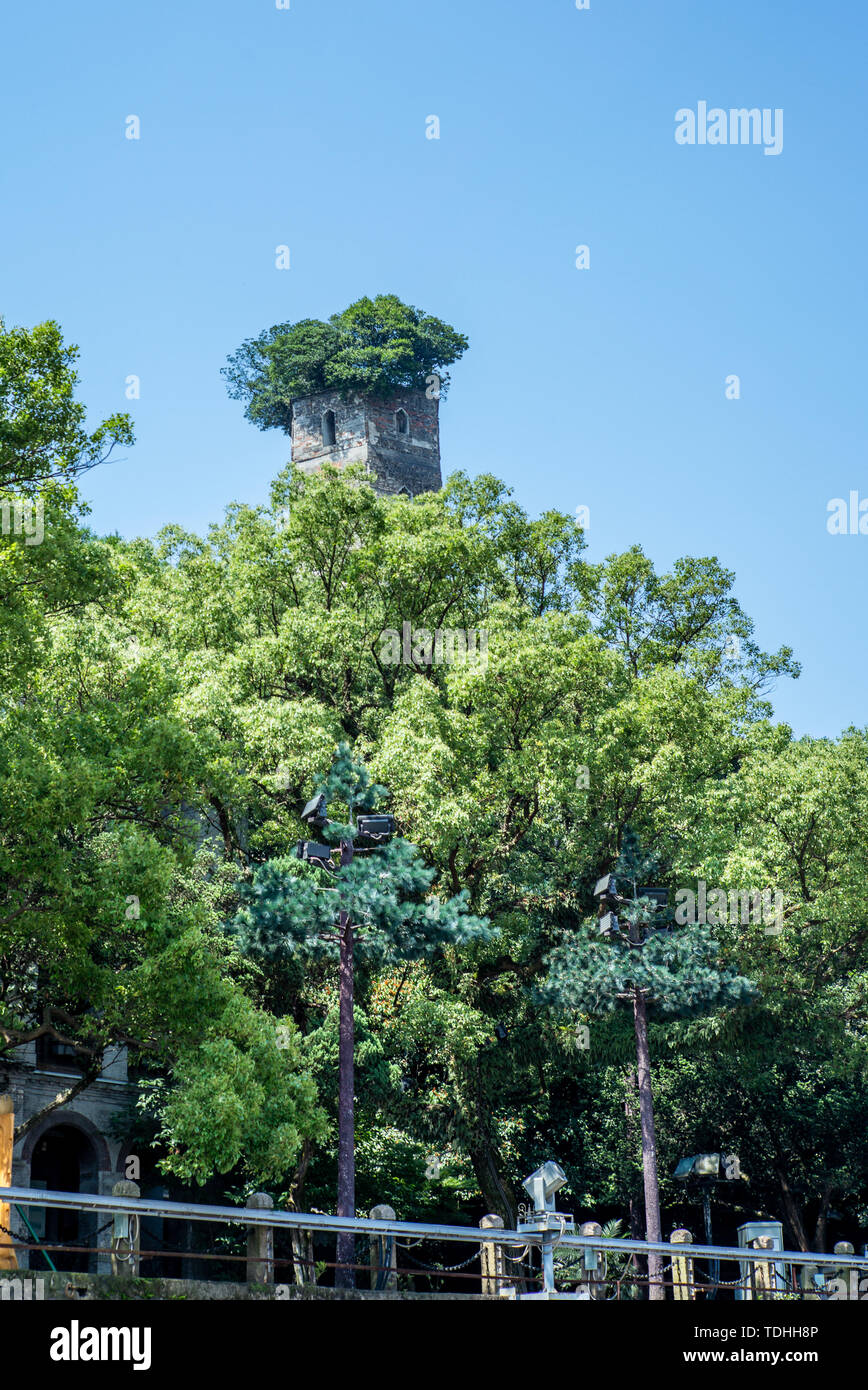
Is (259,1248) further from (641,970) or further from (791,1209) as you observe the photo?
(791,1209)

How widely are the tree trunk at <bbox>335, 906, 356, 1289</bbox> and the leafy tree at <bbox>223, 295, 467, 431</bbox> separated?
41.1m

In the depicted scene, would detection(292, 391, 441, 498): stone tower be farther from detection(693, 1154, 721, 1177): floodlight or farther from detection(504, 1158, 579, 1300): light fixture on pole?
detection(504, 1158, 579, 1300): light fixture on pole

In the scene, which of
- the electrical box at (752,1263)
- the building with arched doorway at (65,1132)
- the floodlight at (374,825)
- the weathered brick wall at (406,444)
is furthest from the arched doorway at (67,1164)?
the weathered brick wall at (406,444)

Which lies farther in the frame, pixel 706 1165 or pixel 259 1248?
pixel 706 1165

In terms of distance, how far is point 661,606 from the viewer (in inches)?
1483

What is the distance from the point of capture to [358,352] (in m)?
56.3

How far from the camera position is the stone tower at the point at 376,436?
5653 centimetres

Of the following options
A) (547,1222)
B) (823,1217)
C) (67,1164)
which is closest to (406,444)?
(823,1217)

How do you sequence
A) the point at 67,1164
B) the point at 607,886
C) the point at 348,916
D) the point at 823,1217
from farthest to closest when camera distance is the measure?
1. the point at 823,1217
2. the point at 67,1164
3. the point at 607,886
4. the point at 348,916

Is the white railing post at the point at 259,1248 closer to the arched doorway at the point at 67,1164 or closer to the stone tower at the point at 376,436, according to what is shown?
the arched doorway at the point at 67,1164

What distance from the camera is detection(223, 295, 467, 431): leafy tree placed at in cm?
5619

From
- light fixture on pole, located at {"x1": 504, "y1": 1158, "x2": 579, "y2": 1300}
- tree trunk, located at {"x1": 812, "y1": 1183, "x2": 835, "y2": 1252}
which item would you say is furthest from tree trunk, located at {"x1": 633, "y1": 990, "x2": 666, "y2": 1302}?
tree trunk, located at {"x1": 812, "y1": 1183, "x2": 835, "y2": 1252}

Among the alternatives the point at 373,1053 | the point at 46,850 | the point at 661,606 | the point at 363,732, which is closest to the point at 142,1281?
the point at 46,850

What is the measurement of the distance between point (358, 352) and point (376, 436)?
3314 millimetres
